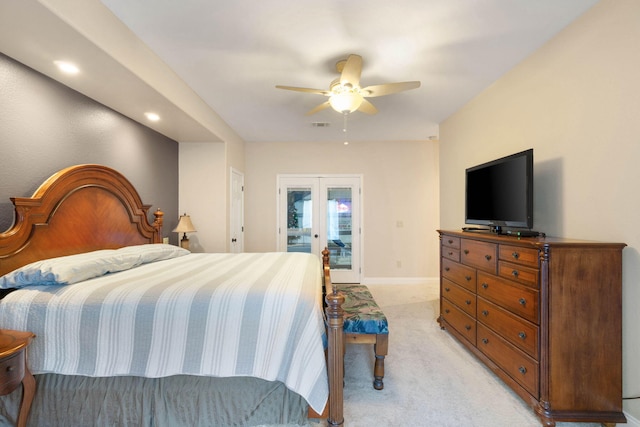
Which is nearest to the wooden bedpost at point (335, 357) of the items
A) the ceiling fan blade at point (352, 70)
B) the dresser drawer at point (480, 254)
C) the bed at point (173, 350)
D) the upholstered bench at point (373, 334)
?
the bed at point (173, 350)

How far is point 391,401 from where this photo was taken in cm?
186

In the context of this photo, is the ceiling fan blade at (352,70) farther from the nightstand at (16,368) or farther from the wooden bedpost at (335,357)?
the nightstand at (16,368)

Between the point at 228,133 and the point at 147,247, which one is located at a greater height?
the point at 228,133

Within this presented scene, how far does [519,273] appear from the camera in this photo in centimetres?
184

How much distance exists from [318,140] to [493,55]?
3019mm

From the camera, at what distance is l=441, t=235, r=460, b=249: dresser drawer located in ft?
8.78

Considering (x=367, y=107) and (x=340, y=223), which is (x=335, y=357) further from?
(x=340, y=223)

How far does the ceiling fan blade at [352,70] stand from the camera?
6.56 feet

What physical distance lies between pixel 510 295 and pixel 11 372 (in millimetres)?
2863

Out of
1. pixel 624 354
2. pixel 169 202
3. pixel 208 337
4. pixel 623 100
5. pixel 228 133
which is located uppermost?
A: pixel 228 133

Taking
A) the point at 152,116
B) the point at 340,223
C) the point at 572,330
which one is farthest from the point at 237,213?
the point at 572,330

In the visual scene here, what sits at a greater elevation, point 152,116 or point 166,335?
point 152,116

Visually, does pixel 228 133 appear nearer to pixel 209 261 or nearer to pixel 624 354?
pixel 209 261

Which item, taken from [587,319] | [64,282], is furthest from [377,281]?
[64,282]
